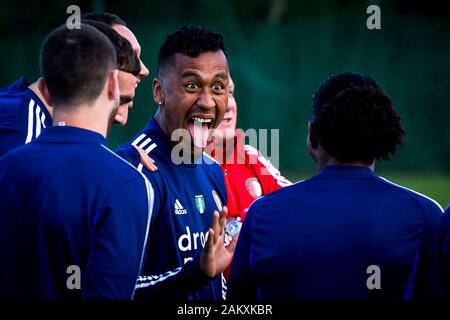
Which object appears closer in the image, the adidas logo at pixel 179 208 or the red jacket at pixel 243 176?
the adidas logo at pixel 179 208

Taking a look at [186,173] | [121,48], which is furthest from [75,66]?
[186,173]

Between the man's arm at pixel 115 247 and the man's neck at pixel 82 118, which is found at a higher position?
the man's neck at pixel 82 118

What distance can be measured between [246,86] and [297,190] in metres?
15.6

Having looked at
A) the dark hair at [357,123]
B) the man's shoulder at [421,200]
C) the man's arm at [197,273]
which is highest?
the dark hair at [357,123]

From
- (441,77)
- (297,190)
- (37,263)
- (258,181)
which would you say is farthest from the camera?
(441,77)

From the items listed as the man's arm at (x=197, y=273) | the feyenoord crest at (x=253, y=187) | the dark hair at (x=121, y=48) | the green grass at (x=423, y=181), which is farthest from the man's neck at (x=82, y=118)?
the green grass at (x=423, y=181)

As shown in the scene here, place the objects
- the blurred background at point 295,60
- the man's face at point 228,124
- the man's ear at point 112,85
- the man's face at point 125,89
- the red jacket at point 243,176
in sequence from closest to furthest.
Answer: the man's ear at point 112,85 < the man's face at point 125,89 < the red jacket at point 243,176 < the man's face at point 228,124 < the blurred background at point 295,60

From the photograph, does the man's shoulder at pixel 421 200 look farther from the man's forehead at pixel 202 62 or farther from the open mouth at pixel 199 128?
the man's forehead at pixel 202 62

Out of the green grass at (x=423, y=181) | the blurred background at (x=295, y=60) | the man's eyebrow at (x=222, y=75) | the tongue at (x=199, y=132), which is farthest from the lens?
the blurred background at (x=295, y=60)

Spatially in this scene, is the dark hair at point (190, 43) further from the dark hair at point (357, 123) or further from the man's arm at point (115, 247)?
the man's arm at point (115, 247)

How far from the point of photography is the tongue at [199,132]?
491cm

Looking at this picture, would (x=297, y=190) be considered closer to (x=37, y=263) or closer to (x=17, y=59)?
A: (x=37, y=263)


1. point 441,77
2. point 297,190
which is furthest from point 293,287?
point 441,77
